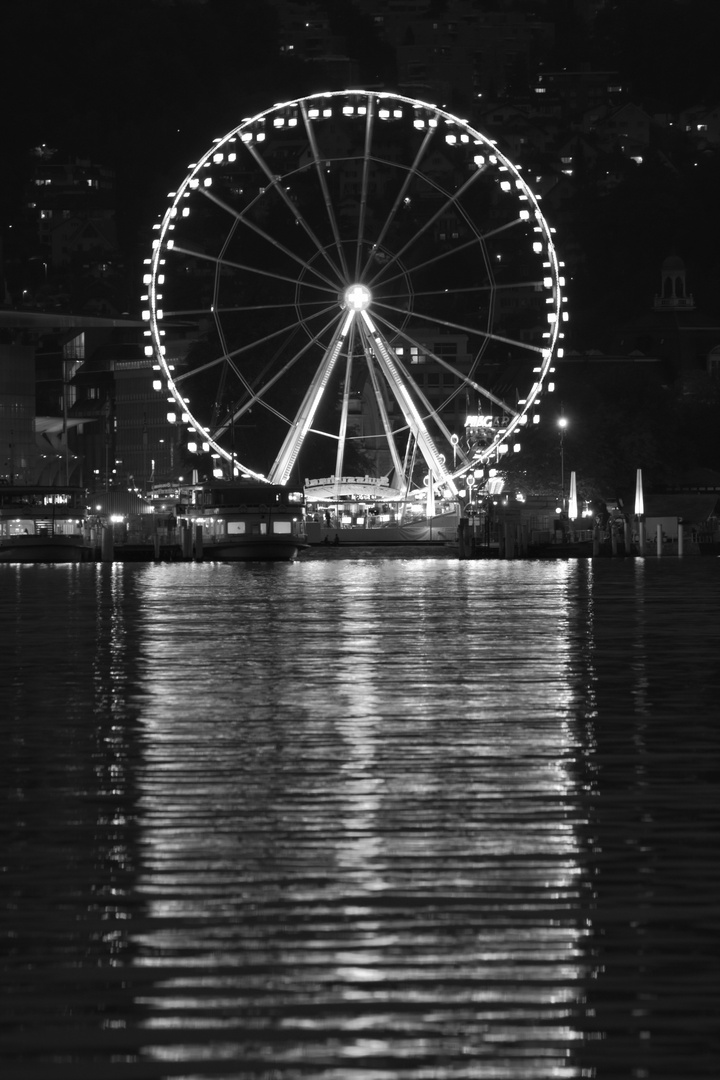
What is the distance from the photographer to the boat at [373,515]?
398 ft

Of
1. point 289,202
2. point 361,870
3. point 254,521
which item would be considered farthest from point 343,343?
point 361,870

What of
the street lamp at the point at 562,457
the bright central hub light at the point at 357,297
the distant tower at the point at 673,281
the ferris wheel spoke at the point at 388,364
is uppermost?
the distant tower at the point at 673,281

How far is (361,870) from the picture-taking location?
16.7 m

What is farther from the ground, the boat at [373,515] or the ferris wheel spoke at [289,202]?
the ferris wheel spoke at [289,202]

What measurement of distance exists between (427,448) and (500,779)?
262ft

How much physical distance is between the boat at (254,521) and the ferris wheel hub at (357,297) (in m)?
13.3

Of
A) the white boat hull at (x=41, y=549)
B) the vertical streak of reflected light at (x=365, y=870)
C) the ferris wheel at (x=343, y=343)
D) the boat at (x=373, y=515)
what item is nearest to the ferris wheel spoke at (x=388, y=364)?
the ferris wheel at (x=343, y=343)

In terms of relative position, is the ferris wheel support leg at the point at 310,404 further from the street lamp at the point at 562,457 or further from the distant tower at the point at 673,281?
the distant tower at the point at 673,281

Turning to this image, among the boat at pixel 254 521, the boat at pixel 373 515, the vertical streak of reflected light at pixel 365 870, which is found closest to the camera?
the vertical streak of reflected light at pixel 365 870

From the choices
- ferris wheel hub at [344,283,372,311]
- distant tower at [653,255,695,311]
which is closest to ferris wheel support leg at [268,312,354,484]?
ferris wheel hub at [344,283,372,311]

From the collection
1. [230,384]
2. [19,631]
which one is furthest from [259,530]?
[19,631]

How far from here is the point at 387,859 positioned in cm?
1712

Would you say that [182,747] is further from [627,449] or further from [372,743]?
[627,449]

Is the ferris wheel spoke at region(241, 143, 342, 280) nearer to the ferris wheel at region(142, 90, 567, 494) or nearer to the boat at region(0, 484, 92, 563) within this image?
the ferris wheel at region(142, 90, 567, 494)
